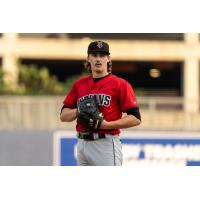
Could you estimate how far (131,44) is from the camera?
28.6m

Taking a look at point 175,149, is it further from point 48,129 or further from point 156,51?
point 156,51

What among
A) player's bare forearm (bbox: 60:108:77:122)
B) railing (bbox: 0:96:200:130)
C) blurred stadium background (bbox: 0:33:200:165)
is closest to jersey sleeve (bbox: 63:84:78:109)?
player's bare forearm (bbox: 60:108:77:122)

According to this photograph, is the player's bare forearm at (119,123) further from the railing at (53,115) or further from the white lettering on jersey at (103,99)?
the railing at (53,115)

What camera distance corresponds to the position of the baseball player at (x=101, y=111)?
505 cm

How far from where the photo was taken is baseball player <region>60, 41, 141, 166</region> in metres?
5.05

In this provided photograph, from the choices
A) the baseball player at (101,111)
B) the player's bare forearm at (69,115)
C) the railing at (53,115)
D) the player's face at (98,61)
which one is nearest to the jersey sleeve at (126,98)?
the baseball player at (101,111)

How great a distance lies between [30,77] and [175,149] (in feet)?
33.3

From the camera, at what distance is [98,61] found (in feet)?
16.6

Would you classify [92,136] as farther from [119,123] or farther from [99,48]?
[99,48]

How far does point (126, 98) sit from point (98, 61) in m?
0.34

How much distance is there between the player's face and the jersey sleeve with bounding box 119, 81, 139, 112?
193 mm

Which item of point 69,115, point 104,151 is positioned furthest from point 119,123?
point 69,115

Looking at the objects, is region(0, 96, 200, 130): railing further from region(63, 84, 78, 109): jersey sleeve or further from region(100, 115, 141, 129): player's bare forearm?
region(100, 115, 141, 129): player's bare forearm

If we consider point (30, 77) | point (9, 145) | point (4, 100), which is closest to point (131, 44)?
point (30, 77)
